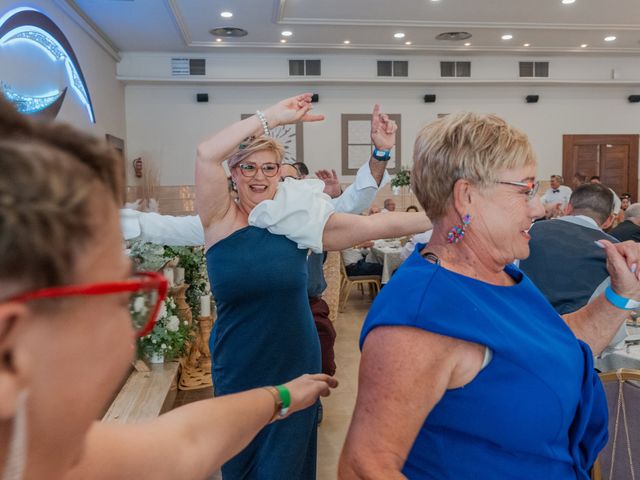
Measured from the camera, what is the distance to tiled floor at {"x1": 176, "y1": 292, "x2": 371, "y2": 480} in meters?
3.63

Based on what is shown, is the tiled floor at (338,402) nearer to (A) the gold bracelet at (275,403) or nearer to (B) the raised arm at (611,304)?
(B) the raised arm at (611,304)

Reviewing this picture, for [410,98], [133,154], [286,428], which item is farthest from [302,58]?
[286,428]

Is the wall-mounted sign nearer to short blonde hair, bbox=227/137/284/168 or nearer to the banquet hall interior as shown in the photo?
the banquet hall interior

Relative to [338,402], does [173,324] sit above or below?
above

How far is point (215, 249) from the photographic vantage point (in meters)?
2.19

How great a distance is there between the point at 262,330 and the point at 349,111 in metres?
10.7

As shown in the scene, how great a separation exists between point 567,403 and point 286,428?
45.8 inches

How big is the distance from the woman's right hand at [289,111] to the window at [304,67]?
10146 mm

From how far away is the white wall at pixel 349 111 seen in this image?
12.0 metres

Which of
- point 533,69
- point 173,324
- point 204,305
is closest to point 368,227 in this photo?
point 173,324

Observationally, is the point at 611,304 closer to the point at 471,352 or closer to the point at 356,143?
the point at 471,352

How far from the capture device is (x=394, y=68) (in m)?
12.1

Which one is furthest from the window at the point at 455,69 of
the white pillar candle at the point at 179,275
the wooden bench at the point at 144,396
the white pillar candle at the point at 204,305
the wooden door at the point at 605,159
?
the wooden bench at the point at 144,396

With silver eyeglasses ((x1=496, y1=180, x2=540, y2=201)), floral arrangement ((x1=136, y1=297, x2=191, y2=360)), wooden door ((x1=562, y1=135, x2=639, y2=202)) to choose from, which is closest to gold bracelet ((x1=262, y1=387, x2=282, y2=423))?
silver eyeglasses ((x1=496, y1=180, x2=540, y2=201))
